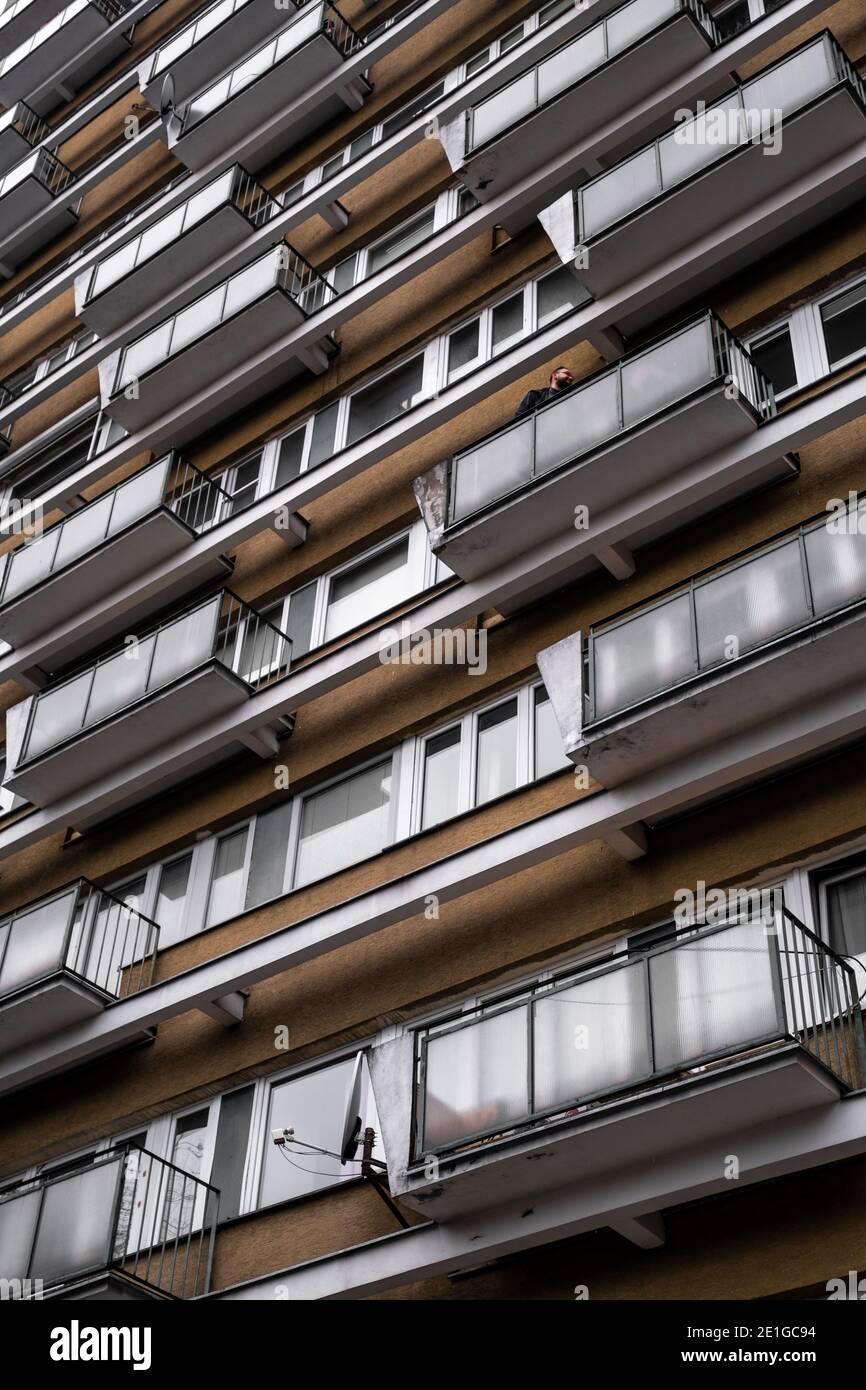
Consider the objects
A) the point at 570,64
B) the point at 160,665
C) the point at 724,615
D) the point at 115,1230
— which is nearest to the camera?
the point at 724,615

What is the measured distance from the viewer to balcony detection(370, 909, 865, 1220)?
11.6 m

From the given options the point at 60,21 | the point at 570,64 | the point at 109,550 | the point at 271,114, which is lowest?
the point at 109,550

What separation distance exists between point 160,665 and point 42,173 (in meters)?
15.9

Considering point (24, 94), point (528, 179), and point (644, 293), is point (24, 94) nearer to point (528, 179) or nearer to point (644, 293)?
point (528, 179)

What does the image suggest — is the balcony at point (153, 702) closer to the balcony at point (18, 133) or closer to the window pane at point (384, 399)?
the window pane at point (384, 399)

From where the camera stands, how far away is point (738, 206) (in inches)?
689

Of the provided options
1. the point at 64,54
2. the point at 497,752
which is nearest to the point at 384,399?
the point at 497,752

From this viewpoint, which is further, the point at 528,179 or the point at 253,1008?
the point at 528,179

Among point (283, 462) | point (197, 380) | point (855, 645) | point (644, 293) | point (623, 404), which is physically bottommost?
point (855, 645)

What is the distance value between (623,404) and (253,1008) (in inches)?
285

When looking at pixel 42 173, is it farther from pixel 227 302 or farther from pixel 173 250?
pixel 227 302

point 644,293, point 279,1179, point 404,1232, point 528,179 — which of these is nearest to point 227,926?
point 279,1179

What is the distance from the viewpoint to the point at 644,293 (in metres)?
18.0
